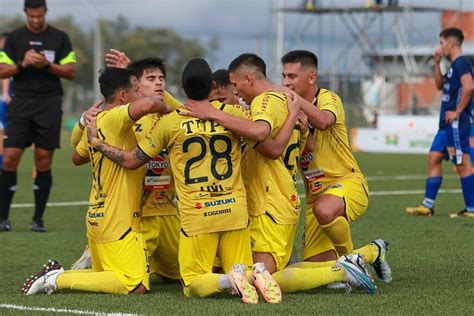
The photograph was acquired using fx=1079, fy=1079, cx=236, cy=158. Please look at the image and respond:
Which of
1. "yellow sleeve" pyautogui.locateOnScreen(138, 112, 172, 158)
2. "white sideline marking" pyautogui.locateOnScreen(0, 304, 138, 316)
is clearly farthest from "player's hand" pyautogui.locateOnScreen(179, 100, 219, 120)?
"white sideline marking" pyautogui.locateOnScreen(0, 304, 138, 316)

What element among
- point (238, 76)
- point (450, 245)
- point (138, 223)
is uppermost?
point (238, 76)

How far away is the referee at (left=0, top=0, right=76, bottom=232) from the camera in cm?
1217

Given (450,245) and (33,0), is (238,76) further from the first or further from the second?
(33,0)

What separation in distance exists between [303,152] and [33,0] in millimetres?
4516

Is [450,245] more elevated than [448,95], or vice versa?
[448,95]

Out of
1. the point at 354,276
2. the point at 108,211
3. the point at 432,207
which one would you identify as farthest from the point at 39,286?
the point at 432,207

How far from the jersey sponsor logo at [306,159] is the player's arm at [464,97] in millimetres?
4968

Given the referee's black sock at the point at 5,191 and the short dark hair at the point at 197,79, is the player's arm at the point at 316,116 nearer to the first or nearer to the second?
the short dark hair at the point at 197,79

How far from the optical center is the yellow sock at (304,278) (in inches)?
305

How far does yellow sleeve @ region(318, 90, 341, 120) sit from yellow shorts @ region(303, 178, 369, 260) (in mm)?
572

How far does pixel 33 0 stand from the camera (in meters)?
12.0

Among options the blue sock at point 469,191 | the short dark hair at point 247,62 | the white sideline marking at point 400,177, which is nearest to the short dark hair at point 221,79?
the short dark hair at point 247,62

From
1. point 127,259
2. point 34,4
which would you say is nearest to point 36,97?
point 34,4

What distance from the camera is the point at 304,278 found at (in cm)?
778
